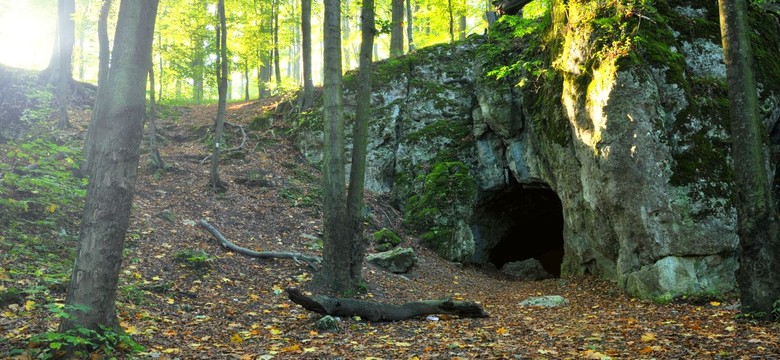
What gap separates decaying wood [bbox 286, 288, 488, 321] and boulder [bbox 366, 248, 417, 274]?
390cm

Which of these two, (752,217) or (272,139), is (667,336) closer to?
(752,217)

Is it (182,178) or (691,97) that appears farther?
(182,178)

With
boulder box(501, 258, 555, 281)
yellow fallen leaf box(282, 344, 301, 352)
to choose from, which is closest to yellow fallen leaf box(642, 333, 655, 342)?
yellow fallen leaf box(282, 344, 301, 352)

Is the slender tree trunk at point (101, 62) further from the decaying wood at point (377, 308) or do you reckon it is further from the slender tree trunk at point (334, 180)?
the decaying wood at point (377, 308)

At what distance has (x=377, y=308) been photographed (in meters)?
6.17

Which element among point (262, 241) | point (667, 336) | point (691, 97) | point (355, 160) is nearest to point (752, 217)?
point (667, 336)

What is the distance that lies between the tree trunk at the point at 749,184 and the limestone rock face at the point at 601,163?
2.11m

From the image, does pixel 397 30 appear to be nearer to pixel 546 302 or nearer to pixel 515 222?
pixel 515 222

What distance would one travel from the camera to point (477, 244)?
1404 cm

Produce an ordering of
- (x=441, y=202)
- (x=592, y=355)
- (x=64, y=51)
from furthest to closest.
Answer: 1. (x=64, y=51)
2. (x=441, y=202)
3. (x=592, y=355)

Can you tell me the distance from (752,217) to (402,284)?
228 inches

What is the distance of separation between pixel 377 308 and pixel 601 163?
5181 millimetres

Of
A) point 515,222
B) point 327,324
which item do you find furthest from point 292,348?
point 515,222

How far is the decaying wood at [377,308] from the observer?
580 cm
